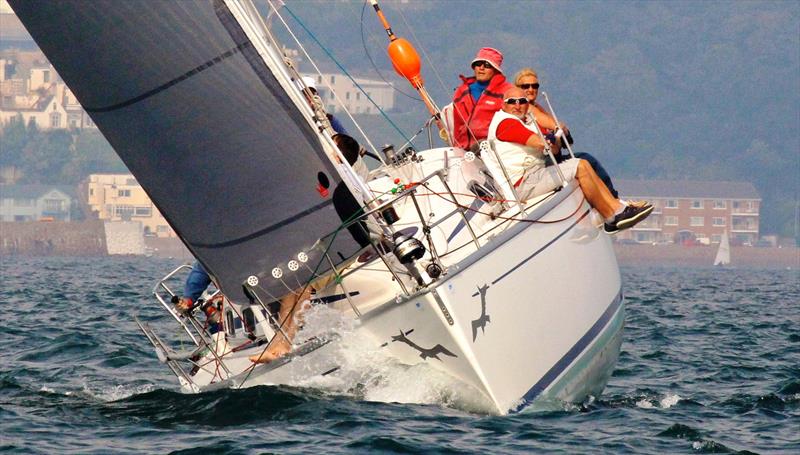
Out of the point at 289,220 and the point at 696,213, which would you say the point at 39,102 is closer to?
the point at 696,213

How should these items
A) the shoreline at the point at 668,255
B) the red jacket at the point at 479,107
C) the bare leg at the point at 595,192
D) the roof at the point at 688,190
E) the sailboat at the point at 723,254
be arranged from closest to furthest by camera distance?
the bare leg at the point at 595,192
the red jacket at the point at 479,107
the sailboat at the point at 723,254
the shoreline at the point at 668,255
the roof at the point at 688,190

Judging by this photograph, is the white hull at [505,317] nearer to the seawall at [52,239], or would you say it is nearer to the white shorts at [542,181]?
the white shorts at [542,181]

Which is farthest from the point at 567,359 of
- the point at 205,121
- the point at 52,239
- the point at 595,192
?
the point at 52,239

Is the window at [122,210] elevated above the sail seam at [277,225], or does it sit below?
above

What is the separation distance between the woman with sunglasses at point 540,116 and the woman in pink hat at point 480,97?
0.36 ft

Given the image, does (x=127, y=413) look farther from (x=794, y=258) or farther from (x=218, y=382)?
(x=794, y=258)

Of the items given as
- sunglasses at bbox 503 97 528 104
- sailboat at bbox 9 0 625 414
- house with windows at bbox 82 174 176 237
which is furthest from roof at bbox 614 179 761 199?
sailboat at bbox 9 0 625 414

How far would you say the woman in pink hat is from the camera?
8.88m

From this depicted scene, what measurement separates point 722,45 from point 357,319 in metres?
189

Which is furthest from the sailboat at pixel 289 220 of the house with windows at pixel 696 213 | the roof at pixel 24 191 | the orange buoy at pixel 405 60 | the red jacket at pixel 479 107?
the roof at pixel 24 191

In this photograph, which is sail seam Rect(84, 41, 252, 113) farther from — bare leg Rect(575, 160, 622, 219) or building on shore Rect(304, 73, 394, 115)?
building on shore Rect(304, 73, 394, 115)

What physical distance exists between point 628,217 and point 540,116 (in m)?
1.06

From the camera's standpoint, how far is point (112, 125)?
7516 mm

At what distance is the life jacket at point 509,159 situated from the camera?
26.7 feet
